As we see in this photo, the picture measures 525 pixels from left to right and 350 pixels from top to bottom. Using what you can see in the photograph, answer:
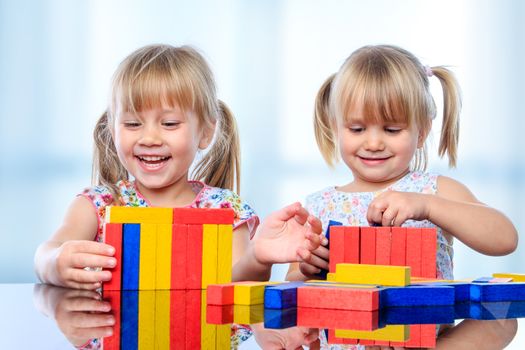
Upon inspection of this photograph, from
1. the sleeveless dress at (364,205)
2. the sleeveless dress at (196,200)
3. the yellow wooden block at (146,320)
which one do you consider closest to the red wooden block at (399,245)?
the yellow wooden block at (146,320)

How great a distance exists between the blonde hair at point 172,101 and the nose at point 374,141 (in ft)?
1.25

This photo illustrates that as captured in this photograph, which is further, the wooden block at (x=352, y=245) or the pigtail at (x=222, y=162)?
the pigtail at (x=222, y=162)

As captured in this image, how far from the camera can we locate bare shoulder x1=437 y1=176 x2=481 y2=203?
1.87 meters

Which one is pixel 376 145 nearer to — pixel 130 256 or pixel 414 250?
pixel 414 250

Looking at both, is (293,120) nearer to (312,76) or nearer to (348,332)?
(312,76)

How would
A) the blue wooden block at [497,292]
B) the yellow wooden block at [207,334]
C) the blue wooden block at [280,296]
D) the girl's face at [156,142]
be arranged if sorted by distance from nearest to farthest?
the yellow wooden block at [207,334]
the blue wooden block at [280,296]
the blue wooden block at [497,292]
the girl's face at [156,142]

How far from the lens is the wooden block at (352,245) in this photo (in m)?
1.20

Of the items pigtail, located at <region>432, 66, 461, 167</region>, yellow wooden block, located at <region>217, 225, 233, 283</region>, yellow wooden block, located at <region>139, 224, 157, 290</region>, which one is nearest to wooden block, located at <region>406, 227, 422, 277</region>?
yellow wooden block, located at <region>217, 225, 233, 283</region>

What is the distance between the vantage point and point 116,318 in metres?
0.86

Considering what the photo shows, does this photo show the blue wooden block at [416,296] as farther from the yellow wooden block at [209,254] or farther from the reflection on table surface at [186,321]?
the yellow wooden block at [209,254]

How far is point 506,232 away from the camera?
5.37 ft

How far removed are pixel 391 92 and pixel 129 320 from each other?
1.16 meters

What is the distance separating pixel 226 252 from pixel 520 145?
3.86 meters

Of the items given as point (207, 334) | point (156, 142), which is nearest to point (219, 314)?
point (207, 334)
